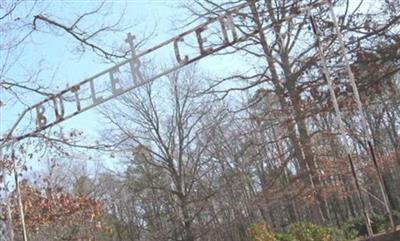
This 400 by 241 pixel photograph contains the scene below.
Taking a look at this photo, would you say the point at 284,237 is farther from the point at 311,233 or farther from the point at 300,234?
the point at 311,233

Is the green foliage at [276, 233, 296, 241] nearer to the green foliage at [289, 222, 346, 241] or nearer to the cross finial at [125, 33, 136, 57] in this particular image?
the green foliage at [289, 222, 346, 241]

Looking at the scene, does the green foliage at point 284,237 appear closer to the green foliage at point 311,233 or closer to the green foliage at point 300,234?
the green foliage at point 300,234

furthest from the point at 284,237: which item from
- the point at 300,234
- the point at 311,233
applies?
the point at 311,233

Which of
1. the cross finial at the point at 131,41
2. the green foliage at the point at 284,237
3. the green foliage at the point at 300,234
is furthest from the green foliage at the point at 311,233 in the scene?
the cross finial at the point at 131,41

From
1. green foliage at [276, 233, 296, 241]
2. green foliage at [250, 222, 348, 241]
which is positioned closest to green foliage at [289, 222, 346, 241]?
green foliage at [250, 222, 348, 241]

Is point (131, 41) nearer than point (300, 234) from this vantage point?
Yes

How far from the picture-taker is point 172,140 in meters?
27.5

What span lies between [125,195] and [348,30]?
25.9m

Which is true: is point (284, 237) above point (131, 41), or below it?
below

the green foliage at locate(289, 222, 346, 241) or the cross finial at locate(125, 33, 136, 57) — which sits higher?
the cross finial at locate(125, 33, 136, 57)

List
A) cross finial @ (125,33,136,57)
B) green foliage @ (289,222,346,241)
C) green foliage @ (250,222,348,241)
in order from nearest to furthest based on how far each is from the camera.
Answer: cross finial @ (125,33,136,57) → green foliage @ (250,222,348,241) → green foliage @ (289,222,346,241)

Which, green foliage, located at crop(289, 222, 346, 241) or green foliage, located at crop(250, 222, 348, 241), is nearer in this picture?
green foliage, located at crop(250, 222, 348, 241)

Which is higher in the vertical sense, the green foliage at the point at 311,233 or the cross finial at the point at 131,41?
the cross finial at the point at 131,41

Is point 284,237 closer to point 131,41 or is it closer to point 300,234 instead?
point 300,234
